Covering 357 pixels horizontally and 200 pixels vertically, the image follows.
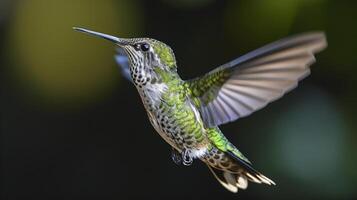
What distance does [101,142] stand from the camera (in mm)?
4102

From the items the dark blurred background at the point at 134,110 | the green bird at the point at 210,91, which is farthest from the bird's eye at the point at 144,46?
the dark blurred background at the point at 134,110

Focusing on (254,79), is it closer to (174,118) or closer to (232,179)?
(174,118)

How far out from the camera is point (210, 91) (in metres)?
1.42

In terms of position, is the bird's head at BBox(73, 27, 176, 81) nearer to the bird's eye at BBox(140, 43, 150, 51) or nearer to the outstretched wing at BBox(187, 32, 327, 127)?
the bird's eye at BBox(140, 43, 150, 51)

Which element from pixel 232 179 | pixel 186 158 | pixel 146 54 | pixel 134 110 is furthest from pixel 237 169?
pixel 134 110

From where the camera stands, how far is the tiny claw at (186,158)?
1.34 m

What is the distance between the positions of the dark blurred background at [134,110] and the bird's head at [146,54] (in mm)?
1816

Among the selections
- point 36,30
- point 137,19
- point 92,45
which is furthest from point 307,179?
point 36,30

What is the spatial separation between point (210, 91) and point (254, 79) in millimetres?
153

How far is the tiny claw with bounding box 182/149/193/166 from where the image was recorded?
1.34 metres

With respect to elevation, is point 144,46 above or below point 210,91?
above

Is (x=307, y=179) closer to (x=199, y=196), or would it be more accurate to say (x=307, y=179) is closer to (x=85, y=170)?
(x=199, y=196)

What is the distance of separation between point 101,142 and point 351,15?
1787 mm

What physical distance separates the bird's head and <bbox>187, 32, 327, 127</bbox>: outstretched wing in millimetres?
114
